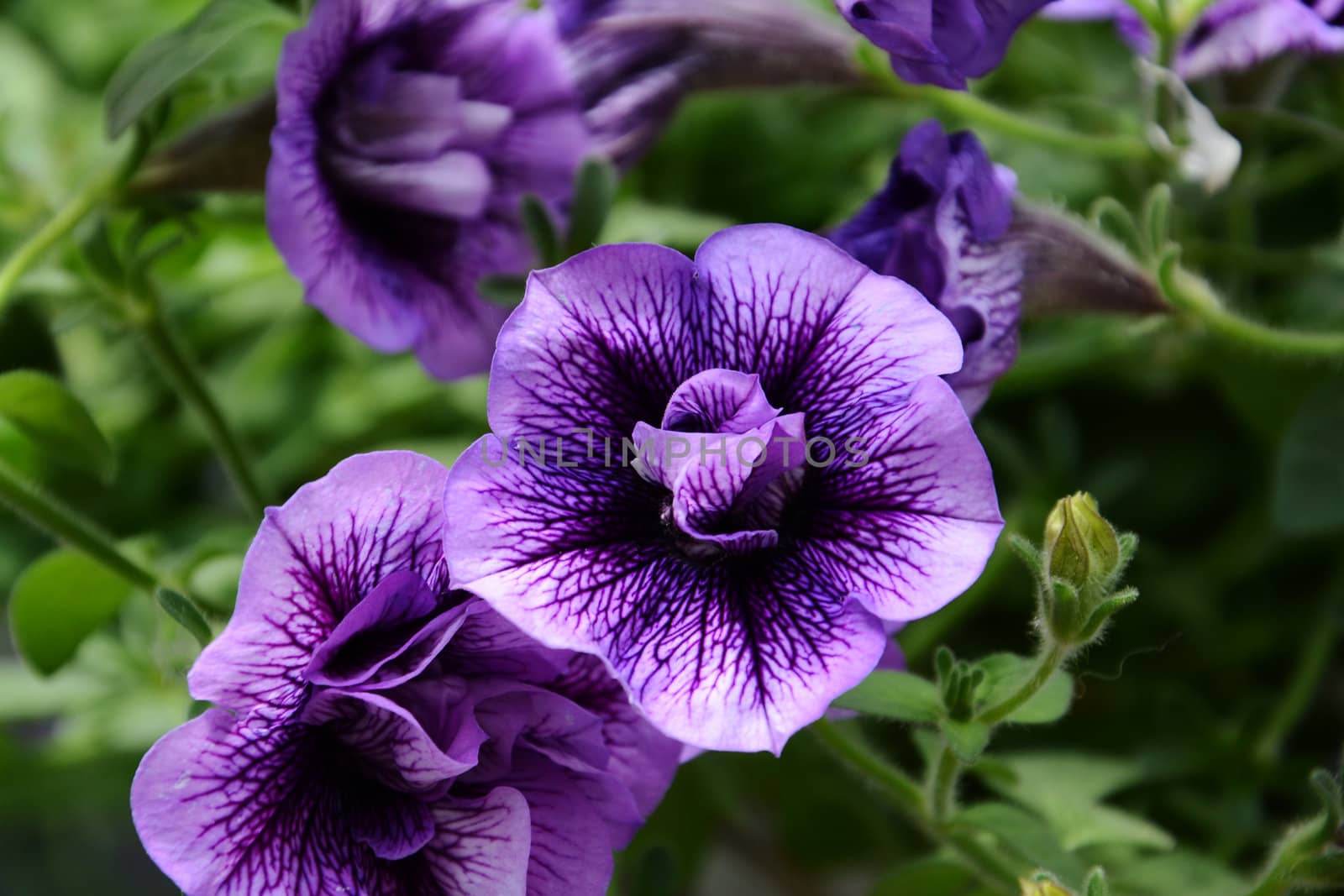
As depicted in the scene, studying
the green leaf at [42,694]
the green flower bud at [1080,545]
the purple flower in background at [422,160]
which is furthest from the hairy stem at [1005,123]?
the green leaf at [42,694]

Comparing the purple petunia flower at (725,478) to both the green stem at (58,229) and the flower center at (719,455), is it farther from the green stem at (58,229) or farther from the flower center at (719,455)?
the green stem at (58,229)

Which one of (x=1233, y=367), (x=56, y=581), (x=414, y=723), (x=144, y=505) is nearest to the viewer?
(x=414, y=723)

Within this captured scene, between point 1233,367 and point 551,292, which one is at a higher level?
point 551,292

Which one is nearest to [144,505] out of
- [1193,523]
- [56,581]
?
[56,581]

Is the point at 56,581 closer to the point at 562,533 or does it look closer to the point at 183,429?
the point at 562,533

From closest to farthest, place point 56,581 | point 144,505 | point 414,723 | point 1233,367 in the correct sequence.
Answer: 1. point 414,723
2. point 56,581
3. point 1233,367
4. point 144,505

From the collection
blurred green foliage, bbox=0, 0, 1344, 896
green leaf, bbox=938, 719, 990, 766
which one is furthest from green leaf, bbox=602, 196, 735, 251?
green leaf, bbox=938, 719, 990, 766
